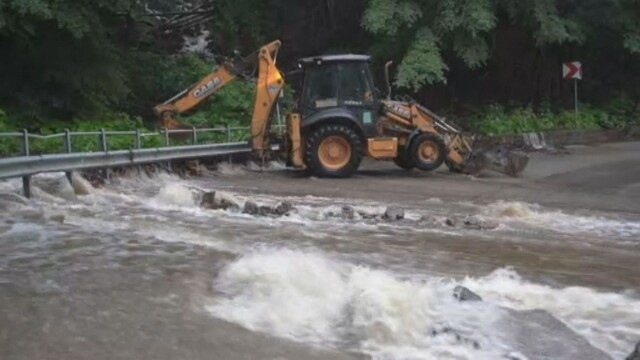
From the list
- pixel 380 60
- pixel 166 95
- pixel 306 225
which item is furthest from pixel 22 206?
pixel 380 60

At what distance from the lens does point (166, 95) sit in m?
26.0

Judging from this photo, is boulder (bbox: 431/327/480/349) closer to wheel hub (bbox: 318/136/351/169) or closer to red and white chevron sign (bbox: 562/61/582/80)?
wheel hub (bbox: 318/136/351/169)

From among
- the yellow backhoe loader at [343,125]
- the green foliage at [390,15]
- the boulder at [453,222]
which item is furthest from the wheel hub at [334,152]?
the green foliage at [390,15]

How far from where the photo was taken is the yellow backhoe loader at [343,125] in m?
17.1

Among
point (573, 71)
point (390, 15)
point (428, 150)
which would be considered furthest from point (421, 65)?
point (573, 71)

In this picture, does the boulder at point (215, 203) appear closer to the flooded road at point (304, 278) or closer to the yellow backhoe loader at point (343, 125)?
the flooded road at point (304, 278)

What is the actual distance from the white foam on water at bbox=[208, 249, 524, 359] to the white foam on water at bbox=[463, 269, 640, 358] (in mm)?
465

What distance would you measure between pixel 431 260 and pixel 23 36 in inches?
591

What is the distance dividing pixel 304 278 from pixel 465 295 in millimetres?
1393

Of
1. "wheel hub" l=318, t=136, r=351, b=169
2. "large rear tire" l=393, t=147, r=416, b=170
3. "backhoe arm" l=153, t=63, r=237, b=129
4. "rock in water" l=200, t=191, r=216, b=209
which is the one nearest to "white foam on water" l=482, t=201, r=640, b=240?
"rock in water" l=200, t=191, r=216, b=209

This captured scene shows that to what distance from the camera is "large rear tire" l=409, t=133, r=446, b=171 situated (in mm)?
17750

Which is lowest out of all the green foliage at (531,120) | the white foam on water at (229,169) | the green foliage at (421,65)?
the white foam on water at (229,169)

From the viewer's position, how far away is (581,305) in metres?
6.85

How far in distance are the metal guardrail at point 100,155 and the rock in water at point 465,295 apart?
647cm
